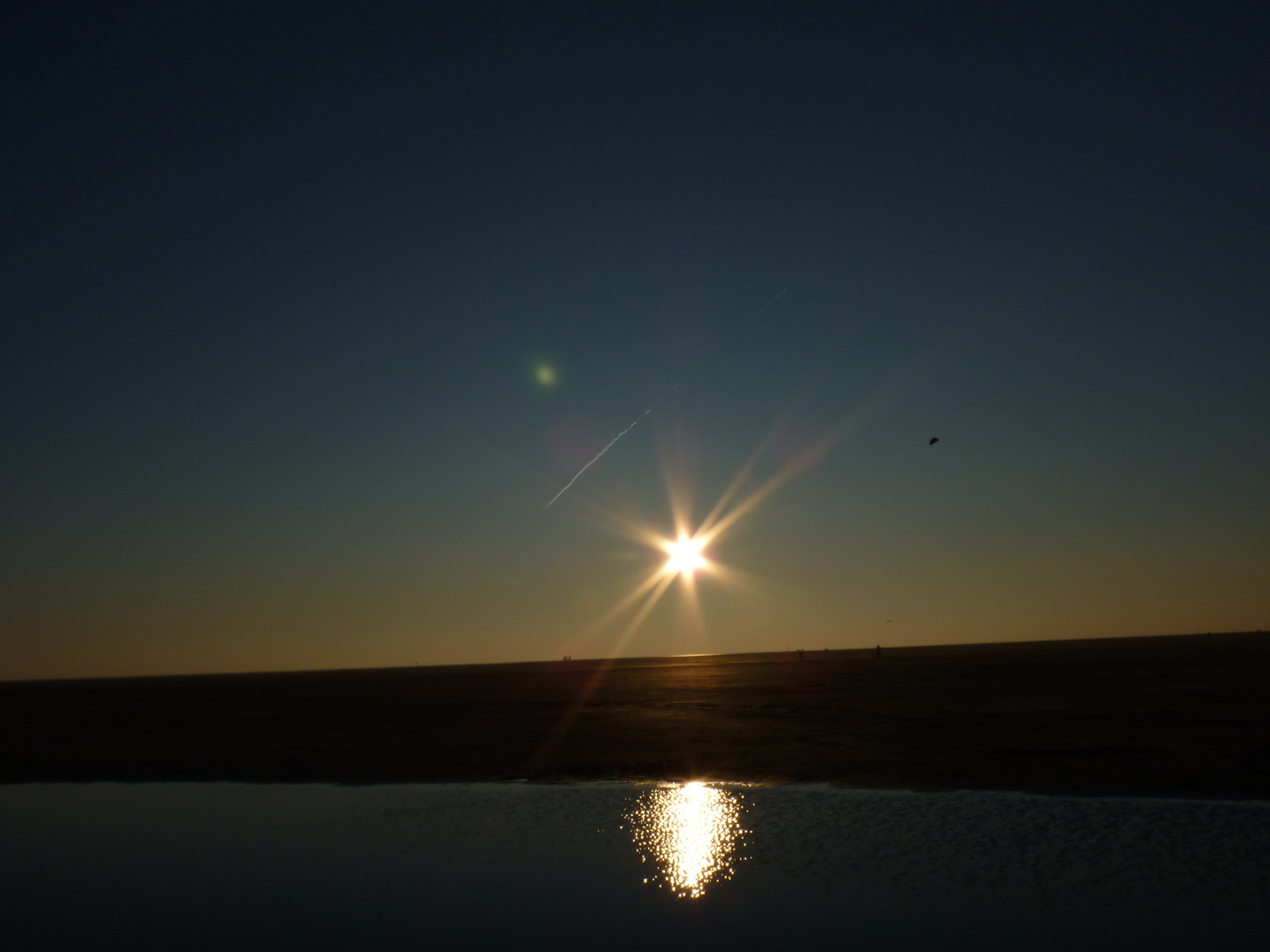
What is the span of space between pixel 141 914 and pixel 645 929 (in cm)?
769

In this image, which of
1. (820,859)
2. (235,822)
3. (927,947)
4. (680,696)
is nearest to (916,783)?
(820,859)

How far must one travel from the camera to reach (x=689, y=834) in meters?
17.0

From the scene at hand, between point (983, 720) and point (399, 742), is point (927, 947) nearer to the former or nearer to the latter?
point (983, 720)

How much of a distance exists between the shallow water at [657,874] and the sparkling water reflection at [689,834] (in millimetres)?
70

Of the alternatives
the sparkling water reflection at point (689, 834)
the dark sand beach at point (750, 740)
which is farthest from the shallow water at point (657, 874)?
the dark sand beach at point (750, 740)

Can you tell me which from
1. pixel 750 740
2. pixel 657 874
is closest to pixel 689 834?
pixel 657 874

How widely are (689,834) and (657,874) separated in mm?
2715

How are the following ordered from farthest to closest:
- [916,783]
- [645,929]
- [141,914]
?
[916,783], [141,914], [645,929]

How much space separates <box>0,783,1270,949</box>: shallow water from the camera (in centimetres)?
1165

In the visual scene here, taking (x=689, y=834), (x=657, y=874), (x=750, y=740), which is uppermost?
(x=750, y=740)

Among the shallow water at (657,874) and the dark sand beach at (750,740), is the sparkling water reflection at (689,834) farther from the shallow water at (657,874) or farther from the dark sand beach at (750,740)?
the dark sand beach at (750,740)

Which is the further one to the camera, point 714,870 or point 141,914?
point 714,870

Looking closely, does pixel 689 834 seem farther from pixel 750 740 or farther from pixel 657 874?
pixel 750 740

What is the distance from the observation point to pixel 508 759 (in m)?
28.4
